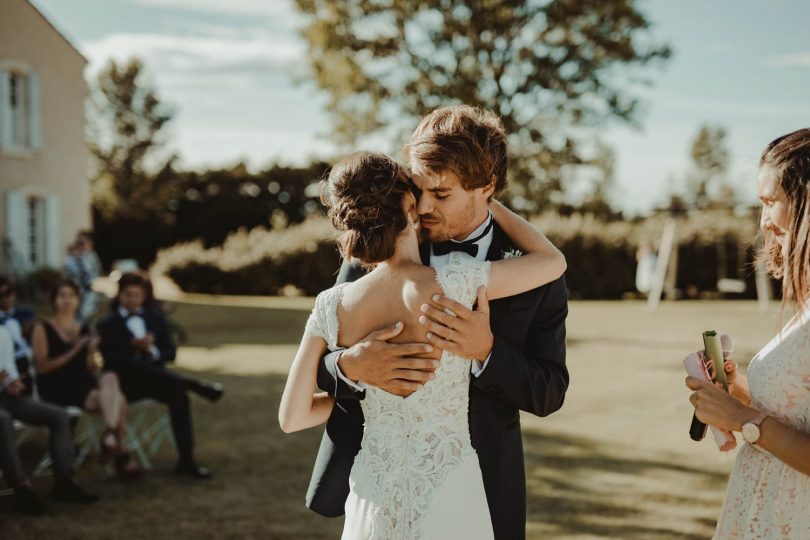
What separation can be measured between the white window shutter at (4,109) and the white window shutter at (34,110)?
664mm

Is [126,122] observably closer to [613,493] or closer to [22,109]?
[22,109]

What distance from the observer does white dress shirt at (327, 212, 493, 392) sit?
2074mm

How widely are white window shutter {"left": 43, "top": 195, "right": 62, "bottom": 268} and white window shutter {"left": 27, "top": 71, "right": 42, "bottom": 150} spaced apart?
1510mm

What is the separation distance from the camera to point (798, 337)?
1.93m

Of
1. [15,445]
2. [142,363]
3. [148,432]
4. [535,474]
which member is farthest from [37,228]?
[535,474]

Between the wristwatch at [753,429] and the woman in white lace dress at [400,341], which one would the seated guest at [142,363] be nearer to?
the woman in white lace dress at [400,341]

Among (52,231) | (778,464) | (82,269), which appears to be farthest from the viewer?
(52,231)

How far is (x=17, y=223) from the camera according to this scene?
1775 centimetres

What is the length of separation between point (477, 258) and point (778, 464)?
105 cm

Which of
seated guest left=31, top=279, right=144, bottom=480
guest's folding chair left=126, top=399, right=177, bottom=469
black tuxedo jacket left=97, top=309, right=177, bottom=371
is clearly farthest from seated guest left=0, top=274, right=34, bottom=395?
guest's folding chair left=126, top=399, right=177, bottom=469

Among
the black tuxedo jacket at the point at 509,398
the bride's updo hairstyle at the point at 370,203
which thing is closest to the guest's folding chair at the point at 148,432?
the black tuxedo jacket at the point at 509,398

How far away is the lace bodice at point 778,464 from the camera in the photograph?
1.94 metres

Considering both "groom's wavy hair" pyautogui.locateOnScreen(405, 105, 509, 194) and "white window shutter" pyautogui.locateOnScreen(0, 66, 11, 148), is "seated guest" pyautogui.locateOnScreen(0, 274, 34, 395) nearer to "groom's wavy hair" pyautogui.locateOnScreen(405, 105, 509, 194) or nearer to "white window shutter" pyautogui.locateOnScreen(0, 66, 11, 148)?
"groom's wavy hair" pyautogui.locateOnScreen(405, 105, 509, 194)

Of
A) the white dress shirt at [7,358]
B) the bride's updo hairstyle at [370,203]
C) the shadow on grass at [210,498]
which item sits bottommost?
the shadow on grass at [210,498]
